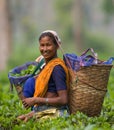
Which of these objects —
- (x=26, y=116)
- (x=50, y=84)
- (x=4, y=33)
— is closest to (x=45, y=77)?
(x=50, y=84)

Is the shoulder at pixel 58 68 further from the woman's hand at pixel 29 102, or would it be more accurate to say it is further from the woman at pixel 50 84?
the woman's hand at pixel 29 102

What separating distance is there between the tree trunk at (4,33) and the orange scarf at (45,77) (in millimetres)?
18231

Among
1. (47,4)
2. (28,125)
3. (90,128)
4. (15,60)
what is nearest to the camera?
(90,128)

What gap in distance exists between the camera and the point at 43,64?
7.66 metres

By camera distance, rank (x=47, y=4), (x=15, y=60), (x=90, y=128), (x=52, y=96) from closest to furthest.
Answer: (x=90, y=128) < (x=52, y=96) < (x=15, y=60) < (x=47, y=4)

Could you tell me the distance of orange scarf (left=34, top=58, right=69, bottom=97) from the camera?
287 inches

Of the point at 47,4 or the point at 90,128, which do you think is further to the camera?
the point at 47,4

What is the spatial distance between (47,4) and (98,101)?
7027cm

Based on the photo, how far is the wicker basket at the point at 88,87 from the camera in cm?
724

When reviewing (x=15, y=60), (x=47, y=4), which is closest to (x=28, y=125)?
(x=15, y=60)

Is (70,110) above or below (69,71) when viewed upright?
below

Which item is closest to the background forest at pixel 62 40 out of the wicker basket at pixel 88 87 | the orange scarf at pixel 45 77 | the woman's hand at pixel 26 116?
the woman's hand at pixel 26 116

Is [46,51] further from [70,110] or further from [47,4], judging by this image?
[47,4]

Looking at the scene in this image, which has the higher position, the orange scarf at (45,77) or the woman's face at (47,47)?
the woman's face at (47,47)
